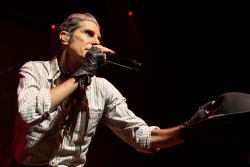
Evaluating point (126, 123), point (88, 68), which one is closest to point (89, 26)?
point (88, 68)

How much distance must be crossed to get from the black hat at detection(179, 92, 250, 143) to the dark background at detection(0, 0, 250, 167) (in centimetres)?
245

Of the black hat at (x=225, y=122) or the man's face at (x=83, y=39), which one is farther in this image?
the man's face at (x=83, y=39)

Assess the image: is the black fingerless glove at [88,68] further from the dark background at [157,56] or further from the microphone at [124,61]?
the dark background at [157,56]

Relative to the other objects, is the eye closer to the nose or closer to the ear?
the nose

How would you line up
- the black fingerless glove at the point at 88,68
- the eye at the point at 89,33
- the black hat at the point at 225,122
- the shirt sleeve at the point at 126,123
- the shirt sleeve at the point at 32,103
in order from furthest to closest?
the eye at the point at 89,33
the shirt sleeve at the point at 126,123
the black fingerless glove at the point at 88,68
the shirt sleeve at the point at 32,103
the black hat at the point at 225,122

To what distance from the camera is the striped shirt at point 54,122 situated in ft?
4.59

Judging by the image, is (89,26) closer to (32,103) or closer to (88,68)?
(88,68)

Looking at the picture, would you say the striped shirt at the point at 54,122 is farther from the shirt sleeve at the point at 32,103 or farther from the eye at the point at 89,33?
the eye at the point at 89,33

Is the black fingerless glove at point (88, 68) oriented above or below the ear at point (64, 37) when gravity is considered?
below

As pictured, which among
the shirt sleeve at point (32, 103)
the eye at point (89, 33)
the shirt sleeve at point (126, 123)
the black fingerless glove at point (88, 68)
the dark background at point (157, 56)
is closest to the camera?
the shirt sleeve at point (32, 103)

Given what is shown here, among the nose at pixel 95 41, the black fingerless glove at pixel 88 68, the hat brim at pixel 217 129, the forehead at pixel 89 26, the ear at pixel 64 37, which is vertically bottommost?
the hat brim at pixel 217 129

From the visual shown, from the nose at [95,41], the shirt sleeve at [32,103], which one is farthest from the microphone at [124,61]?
the shirt sleeve at [32,103]

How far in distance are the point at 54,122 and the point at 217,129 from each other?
2.62ft

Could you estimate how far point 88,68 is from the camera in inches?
60.2
